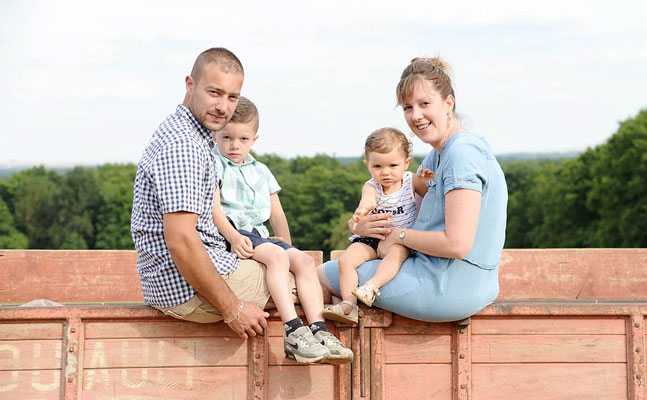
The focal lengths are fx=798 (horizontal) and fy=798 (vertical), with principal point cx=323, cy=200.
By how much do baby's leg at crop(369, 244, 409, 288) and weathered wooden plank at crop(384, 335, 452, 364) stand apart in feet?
1.07

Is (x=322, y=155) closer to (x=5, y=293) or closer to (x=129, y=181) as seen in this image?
(x=129, y=181)

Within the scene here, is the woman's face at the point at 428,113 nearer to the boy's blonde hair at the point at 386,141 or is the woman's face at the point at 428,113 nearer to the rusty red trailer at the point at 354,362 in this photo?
the boy's blonde hair at the point at 386,141

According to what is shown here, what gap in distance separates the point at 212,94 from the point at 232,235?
2.78ft

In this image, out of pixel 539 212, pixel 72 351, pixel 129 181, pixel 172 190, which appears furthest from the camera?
pixel 129 181

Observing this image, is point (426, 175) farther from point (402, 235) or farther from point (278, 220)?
point (278, 220)

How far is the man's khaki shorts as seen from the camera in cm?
424

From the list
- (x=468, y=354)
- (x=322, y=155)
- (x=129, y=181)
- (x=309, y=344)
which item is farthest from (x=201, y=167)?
(x=322, y=155)

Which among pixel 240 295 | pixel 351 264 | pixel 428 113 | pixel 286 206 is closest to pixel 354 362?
pixel 351 264

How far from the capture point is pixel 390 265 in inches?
176

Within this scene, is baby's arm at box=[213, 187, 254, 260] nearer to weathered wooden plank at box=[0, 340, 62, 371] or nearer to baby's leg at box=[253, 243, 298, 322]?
baby's leg at box=[253, 243, 298, 322]

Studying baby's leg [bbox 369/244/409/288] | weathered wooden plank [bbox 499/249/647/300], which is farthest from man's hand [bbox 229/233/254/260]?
weathered wooden plank [bbox 499/249/647/300]

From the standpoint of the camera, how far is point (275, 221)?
17.6 feet

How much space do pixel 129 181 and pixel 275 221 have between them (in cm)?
7237

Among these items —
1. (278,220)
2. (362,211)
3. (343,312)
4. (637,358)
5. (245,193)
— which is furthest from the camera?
(278,220)
